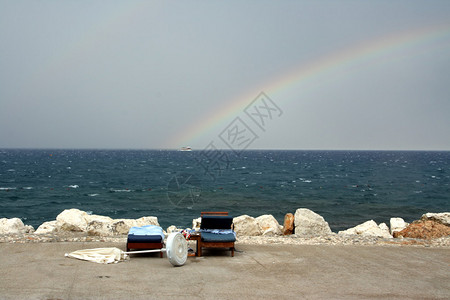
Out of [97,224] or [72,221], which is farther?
[72,221]

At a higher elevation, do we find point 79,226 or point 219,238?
point 219,238

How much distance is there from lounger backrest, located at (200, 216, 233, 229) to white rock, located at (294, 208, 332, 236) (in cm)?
640

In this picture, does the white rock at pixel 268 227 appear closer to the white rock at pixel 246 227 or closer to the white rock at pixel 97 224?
the white rock at pixel 246 227

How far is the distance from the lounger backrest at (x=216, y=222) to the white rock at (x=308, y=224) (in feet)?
21.0

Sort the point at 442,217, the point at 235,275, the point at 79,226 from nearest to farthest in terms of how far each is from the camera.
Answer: the point at 235,275 < the point at 442,217 < the point at 79,226

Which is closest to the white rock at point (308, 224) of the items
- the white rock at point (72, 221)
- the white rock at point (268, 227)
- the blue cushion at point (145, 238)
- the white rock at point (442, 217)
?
the white rock at point (268, 227)

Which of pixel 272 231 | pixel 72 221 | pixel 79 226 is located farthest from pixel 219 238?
pixel 72 221

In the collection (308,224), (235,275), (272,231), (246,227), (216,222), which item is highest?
(216,222)

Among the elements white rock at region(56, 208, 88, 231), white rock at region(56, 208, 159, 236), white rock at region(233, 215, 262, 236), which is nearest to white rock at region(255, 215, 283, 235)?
white rock at region(233, 215, 262, 236)

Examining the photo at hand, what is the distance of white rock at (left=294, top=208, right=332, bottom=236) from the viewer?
55.2ft

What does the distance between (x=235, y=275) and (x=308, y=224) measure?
29.2 ft

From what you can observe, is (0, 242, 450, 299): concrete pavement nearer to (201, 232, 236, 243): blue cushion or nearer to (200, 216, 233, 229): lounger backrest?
(201, 232, 236, 243): blue cushion

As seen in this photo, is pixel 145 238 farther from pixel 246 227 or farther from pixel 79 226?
pixel 79 226

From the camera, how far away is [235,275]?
8.68m
